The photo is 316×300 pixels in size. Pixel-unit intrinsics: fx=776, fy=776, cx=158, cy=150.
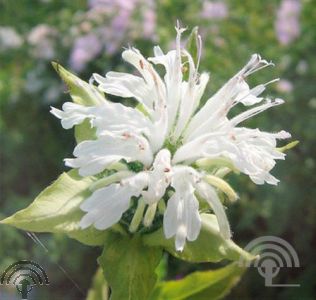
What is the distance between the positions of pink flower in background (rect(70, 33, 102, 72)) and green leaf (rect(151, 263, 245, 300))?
5.19 feet

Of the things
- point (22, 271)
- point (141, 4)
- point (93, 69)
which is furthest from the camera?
point (93, 69)

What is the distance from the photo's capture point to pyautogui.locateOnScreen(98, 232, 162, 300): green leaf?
24.5 inches

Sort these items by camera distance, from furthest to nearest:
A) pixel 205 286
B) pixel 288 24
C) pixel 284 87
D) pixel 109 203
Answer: pixel 288 24
pixel 284 87
pixel 205 286
pixel 109 203

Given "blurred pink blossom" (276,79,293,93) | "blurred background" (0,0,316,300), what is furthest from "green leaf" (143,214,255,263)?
"blurred pink blossom" (276,79,293,93)

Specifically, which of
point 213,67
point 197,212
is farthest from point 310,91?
point 197,212

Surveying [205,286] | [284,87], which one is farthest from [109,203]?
[284,87]

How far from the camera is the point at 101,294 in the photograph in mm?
888

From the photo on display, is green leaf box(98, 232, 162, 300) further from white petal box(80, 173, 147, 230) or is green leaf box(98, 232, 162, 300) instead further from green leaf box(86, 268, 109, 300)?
green leaf box(86, 268, 109, 300)

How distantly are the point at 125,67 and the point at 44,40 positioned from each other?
16.6 inches

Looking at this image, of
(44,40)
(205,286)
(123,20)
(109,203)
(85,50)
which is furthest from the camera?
(44,40)

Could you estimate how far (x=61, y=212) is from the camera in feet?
2.06

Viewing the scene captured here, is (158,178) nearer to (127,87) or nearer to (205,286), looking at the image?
(127,87)

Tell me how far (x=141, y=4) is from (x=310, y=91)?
1.89 ft

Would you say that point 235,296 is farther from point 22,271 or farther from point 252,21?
point 22,271
